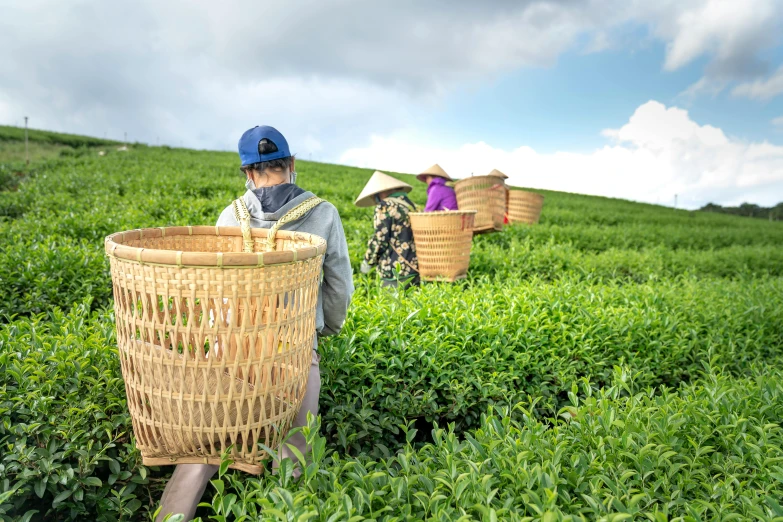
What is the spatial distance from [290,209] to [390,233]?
273 cm

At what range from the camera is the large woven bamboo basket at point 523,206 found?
31.0 feet

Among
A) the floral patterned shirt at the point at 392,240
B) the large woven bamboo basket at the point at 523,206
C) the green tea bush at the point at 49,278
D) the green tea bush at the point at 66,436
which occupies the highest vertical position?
the large woven bamboo basket at the point at 523,206

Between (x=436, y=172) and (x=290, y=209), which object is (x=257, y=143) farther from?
(x=436, y=172)

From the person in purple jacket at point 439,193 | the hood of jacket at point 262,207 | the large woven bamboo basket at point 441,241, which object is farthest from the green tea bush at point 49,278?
the person in purple jacket at point 439,193

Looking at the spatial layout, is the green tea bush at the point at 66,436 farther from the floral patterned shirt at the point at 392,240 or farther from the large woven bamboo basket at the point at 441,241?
the large woven bamboo basket at the point at 441,241

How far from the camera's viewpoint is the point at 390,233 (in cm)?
511

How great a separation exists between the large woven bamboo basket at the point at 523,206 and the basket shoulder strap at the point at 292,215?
747 centimetres

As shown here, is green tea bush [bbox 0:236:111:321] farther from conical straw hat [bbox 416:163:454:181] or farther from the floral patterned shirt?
conical straw hat [bbox 416:163:454:181]

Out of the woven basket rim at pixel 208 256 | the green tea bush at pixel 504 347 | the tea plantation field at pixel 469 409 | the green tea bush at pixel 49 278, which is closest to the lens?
the woven basket rim at pixel 208 256

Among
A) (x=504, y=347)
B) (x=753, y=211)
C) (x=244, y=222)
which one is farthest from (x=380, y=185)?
(x=753, y=211)

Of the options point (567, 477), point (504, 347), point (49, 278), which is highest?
point (49, 278)

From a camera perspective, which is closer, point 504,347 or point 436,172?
point 504,347

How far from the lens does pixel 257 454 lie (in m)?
2.01

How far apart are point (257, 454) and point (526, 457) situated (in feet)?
3.40
